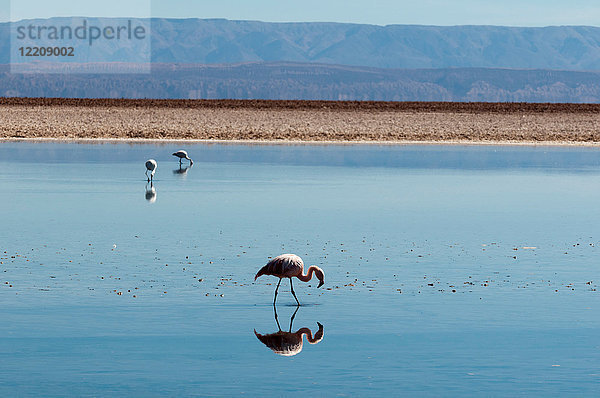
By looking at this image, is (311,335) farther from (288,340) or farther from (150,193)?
(150,193)

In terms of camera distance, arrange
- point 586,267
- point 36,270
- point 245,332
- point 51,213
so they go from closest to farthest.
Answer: point 245,332 → point 36,270 → point 586,267 → point 51,213

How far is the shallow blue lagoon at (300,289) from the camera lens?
25.6ft

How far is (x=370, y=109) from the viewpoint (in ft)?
248

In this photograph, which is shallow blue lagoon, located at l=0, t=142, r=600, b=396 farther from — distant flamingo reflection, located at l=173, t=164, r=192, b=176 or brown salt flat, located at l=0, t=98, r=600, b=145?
brown salt flat, located at l=0, t=98, r=600, b=145

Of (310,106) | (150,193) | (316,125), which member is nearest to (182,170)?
(150,193)

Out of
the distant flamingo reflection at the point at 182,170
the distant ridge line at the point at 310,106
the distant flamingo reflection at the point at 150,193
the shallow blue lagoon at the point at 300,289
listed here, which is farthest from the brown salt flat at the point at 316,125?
the shallow blue lagoon at the point at 300,289

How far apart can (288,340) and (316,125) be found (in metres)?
42.9

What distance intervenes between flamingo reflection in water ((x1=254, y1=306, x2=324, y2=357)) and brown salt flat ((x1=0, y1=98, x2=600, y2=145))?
3374 centimetres

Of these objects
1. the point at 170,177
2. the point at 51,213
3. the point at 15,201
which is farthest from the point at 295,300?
the point at 170,177

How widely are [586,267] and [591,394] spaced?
5383 millimetres

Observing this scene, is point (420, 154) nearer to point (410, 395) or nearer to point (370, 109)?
point (410, 395)

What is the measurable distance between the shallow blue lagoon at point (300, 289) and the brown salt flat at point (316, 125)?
70.1ft

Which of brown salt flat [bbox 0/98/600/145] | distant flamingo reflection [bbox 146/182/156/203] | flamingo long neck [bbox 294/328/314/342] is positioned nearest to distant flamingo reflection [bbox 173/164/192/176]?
distant flamingo reflection [bbox 146/182/156/203]

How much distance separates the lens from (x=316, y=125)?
51.5m
